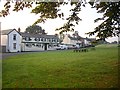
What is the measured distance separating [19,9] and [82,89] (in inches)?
205

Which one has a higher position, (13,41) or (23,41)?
(23,41)

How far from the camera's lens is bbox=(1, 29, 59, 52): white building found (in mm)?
64625

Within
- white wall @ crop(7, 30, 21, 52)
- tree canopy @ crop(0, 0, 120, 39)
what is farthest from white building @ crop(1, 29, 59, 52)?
tree canopy @ crop(0, 0, 120, 39)

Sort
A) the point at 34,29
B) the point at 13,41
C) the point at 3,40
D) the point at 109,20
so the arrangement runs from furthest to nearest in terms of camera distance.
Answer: the point at 34,29 < the point at 13,41 < the point at 3,40 < the point at 109,20

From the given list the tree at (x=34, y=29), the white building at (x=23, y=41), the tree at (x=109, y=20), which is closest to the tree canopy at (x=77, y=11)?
the tree at (x=109, y=20)

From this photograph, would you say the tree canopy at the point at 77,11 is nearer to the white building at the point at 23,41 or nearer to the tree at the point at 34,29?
the white building at the point at 23,41

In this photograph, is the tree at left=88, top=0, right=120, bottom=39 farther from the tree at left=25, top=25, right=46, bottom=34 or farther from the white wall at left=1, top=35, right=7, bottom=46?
the tree at left=25, top=25, right=46, bottom=34

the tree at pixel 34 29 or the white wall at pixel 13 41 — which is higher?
the tree at pixel 34 29

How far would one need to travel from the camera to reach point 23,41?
2918 inches

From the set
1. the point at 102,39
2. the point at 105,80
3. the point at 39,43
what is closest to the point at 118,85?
the point at 105,80

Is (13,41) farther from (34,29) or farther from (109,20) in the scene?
(34,29)

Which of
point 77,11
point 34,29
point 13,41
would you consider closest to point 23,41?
point 13,41

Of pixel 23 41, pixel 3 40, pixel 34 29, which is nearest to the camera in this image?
pixel 3 40

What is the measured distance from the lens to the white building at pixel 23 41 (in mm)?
64625
